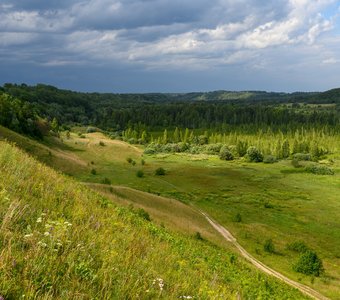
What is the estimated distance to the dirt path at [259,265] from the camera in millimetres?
40334

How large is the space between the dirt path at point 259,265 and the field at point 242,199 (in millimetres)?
1327

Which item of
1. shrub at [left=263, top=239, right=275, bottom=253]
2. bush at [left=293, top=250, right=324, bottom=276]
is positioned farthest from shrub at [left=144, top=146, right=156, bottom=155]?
bush at [left=293, top=250, right=324, bottom=276]

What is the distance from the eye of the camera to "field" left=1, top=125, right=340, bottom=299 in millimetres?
52250

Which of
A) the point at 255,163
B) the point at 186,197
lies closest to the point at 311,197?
the point at 186,197

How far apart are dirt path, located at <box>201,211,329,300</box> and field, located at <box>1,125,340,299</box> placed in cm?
133

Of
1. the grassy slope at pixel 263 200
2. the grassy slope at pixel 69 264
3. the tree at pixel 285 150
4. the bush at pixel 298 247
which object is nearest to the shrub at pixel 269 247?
the grassy slope at pixel 263 200

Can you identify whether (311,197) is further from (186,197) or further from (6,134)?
(6,134)

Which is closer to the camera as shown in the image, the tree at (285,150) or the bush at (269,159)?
the bush at (269,159)

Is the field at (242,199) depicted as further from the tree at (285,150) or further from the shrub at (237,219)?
the tree at (285,150)

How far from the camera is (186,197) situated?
84812 millimetres

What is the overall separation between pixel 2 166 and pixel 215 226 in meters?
52.8

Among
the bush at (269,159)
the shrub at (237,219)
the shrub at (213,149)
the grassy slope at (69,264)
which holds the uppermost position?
the grassy slope at (69,264)

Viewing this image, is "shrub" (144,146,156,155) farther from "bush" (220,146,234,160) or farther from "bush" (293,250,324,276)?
"bush" (293,250,324,276)

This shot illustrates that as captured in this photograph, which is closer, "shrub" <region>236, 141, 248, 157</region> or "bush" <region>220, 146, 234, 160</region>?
"bush" <region>220, 146, 234, 160</region>
